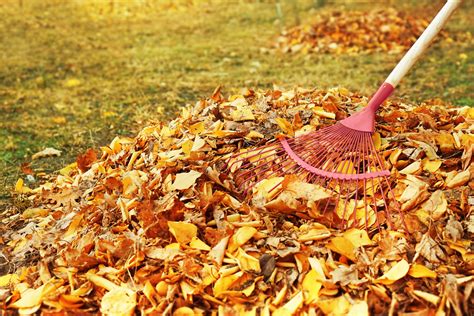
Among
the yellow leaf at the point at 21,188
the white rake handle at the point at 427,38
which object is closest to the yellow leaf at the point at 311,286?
the white rake handle at the point at 427,38

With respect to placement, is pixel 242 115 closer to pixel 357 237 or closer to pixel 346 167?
pixel 346 167

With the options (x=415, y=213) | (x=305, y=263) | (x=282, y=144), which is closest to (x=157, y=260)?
(x=305, y=263)

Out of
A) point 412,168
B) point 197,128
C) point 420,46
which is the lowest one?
point 412,168

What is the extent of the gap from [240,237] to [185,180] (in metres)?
0.38

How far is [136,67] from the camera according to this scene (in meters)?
5.79

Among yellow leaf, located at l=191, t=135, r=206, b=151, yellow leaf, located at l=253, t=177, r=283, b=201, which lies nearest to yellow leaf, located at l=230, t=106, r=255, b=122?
yellow leaf, located at l=191, t=135, r=206, b=151

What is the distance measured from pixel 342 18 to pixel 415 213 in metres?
5.32

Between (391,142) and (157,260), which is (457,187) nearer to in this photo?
(391,142)

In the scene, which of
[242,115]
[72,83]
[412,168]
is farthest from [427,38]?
[72,83]

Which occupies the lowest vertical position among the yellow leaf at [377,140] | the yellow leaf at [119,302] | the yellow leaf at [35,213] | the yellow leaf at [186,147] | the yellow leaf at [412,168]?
the yellow leaf at [35,213]

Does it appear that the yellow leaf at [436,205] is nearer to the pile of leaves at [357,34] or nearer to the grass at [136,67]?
the grass at [136,67]

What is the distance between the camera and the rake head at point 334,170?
2.13 metres

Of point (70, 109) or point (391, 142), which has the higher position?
point (391, 142)

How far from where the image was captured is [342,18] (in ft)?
22.8
